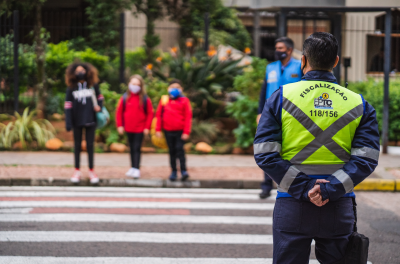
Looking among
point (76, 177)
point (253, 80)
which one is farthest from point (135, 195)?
point (253, 80)

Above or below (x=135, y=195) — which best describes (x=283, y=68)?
above

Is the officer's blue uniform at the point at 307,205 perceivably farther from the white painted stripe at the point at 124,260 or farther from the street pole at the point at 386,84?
the street pole at the point at 386,84

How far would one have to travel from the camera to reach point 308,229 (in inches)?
109

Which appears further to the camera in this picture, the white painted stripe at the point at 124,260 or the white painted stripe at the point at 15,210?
the white painted stripe at the point at 15,210

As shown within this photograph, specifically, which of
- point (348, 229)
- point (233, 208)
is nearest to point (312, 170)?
point (348, 229)

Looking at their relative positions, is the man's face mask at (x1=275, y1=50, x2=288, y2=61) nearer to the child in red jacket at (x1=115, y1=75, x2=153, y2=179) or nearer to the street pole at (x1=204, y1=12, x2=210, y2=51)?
the child in red jacket at (x1=115, y1=75, x2=153, y2=179)

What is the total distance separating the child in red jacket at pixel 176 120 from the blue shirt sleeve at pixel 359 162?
17.4 feet

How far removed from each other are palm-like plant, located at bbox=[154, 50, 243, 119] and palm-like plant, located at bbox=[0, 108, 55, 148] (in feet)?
9.48

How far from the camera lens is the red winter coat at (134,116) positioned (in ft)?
27.2

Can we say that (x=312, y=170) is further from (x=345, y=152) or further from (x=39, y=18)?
(x=39, y=18)

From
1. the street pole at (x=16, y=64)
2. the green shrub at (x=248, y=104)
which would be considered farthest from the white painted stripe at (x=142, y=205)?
the street pole at (x=16, y=64)

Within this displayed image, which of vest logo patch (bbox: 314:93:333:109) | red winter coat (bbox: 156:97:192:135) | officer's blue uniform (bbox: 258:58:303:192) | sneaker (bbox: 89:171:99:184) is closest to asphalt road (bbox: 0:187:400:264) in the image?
sneaker (bbox: 89:171:99:184)

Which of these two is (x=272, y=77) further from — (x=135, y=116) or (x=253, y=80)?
(x=253, y=80)

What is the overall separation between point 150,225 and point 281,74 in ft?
8.13
